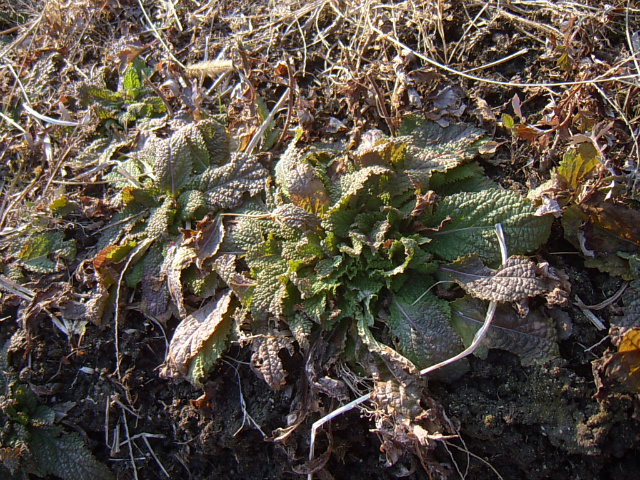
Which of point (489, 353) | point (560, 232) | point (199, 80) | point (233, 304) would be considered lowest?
point (489, 353)

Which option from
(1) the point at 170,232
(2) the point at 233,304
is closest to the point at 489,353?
(2) the point at 233,304

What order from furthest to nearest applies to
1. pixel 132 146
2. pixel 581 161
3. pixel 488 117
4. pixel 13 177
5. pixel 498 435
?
pixel 13 177 → pixel 132 146 → pixel 488 117 → pixel 581 161 → pixel 498 435

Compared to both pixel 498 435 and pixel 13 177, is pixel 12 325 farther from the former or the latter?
pixel 498 435

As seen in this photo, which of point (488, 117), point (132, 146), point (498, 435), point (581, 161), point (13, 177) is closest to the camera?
point (498, 435)

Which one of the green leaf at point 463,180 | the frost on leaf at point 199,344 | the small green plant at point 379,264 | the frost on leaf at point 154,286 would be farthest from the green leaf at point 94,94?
the green leaf at point 463,180

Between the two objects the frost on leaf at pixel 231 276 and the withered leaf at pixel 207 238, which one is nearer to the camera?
the frost on leaf at pixel 231 276

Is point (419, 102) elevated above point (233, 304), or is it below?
above

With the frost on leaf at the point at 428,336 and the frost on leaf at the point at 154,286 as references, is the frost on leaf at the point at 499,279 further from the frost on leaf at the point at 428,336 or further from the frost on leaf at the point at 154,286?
the frost on leaf at the point at 154,286
